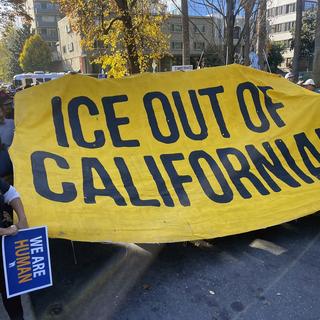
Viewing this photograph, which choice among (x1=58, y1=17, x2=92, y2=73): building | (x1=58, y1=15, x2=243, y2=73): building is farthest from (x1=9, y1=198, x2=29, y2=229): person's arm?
(x1=58, y1=17, x2=92, y2=73): building

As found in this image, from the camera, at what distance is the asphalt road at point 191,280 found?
3.10 metres

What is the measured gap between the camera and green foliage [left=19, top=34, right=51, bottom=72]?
58.7 m

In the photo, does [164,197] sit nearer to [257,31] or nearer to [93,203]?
[93,203]

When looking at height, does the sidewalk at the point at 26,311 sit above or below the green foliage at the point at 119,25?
below

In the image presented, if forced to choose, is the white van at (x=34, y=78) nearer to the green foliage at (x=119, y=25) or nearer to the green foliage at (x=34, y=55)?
the green foliage at (x=119, y=25)

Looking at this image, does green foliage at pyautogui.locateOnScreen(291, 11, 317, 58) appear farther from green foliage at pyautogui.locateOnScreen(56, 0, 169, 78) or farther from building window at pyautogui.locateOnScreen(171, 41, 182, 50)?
green foliage at pyautogui.locateOnScreen(56, 0, 169, 78)

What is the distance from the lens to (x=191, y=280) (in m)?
3.52

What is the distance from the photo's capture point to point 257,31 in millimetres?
15875

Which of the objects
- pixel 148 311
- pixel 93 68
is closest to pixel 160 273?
Answer: pixel 148 311

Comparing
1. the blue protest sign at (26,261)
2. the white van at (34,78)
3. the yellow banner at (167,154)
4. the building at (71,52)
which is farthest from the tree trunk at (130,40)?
the building at (71,52)

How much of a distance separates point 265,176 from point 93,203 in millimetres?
1948

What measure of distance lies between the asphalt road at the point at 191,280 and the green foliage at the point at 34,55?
2355 inches

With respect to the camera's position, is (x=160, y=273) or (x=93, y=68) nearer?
(x=160, y=273)

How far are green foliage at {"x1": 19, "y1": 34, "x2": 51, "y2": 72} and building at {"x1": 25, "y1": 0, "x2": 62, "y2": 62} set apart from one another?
665 centimetres
